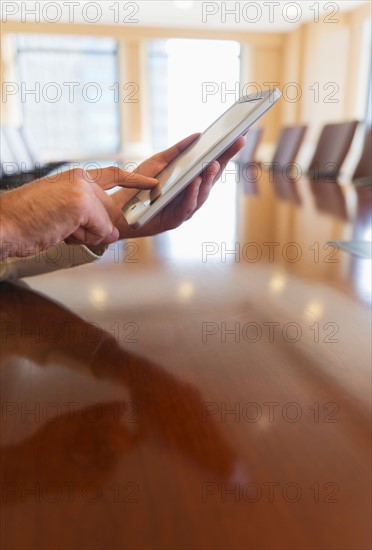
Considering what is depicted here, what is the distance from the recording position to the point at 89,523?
236 mm

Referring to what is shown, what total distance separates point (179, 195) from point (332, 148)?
7.59 ft

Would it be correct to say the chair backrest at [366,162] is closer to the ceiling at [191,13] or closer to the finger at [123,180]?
the finger at [123,180]

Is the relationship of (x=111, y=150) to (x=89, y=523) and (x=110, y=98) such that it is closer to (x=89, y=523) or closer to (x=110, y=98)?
(x=110, y=98)

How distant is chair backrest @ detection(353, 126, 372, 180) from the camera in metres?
2.28

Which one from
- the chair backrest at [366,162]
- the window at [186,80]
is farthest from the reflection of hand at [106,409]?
the window at [186,80]

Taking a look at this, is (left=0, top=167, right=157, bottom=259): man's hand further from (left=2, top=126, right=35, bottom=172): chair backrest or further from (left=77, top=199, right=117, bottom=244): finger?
(left=2, top=126, right=35, bottom=172): chair backrest

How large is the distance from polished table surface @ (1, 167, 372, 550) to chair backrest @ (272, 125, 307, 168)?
8.53 ft

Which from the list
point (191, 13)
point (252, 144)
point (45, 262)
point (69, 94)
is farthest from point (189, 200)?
point (69, 94)

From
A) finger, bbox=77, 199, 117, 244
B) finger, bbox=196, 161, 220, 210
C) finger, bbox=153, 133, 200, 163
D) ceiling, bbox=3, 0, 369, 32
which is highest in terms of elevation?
ceiling, bbox=3, 0, 369, 32

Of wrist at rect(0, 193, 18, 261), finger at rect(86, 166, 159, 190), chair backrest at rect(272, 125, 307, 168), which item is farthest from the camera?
chair backrest at rect(272, 125, 307, 168)

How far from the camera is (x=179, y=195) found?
53 centimetres

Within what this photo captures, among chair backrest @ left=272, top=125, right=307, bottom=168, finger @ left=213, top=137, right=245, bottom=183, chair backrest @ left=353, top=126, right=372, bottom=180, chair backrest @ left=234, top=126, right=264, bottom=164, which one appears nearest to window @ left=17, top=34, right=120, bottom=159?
chair backrest @ left=234, top=126, right=264, bottom=164

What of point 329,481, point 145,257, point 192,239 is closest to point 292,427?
point 329,481

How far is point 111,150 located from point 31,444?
309 inches
